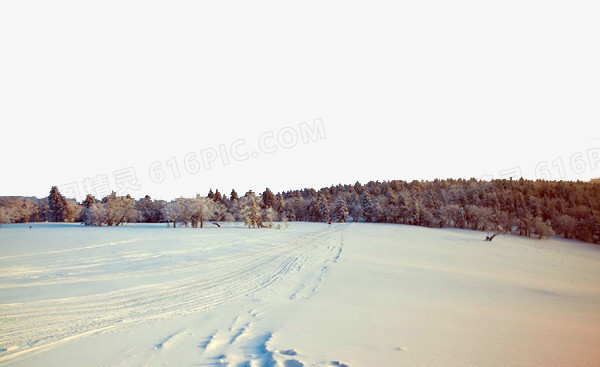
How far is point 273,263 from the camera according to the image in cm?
1995

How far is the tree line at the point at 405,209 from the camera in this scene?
6750 centimetres

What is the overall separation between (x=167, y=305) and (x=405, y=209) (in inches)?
3477

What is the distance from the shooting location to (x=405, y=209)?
91000 millimetres

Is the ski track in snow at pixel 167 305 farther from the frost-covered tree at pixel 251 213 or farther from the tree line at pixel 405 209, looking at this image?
the tree line at pixel 405 209

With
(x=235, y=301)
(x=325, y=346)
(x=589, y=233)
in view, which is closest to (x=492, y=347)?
(x=325, y=346)

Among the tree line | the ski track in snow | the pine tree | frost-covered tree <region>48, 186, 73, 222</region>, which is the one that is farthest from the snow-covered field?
the pine tree

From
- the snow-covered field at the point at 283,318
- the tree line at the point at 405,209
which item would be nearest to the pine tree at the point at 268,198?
the tree line at the point at 405,209

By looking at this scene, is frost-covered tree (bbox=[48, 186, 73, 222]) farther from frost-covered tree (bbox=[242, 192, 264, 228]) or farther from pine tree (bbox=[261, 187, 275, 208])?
frost-covered tree (bbox=[242, 192, 264, 228])

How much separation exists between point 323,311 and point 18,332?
7626mm

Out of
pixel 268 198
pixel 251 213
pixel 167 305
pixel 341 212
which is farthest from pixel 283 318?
pixel 268 198

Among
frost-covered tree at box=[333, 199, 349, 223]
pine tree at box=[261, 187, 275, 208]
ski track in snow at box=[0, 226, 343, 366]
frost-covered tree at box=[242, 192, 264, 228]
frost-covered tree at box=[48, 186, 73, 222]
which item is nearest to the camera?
ski track in snow at box=[0, 226, 343, 366]

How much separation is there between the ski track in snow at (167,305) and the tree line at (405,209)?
4859 cm

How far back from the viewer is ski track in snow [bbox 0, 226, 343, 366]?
6.36 meters

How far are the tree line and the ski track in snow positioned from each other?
159ft
